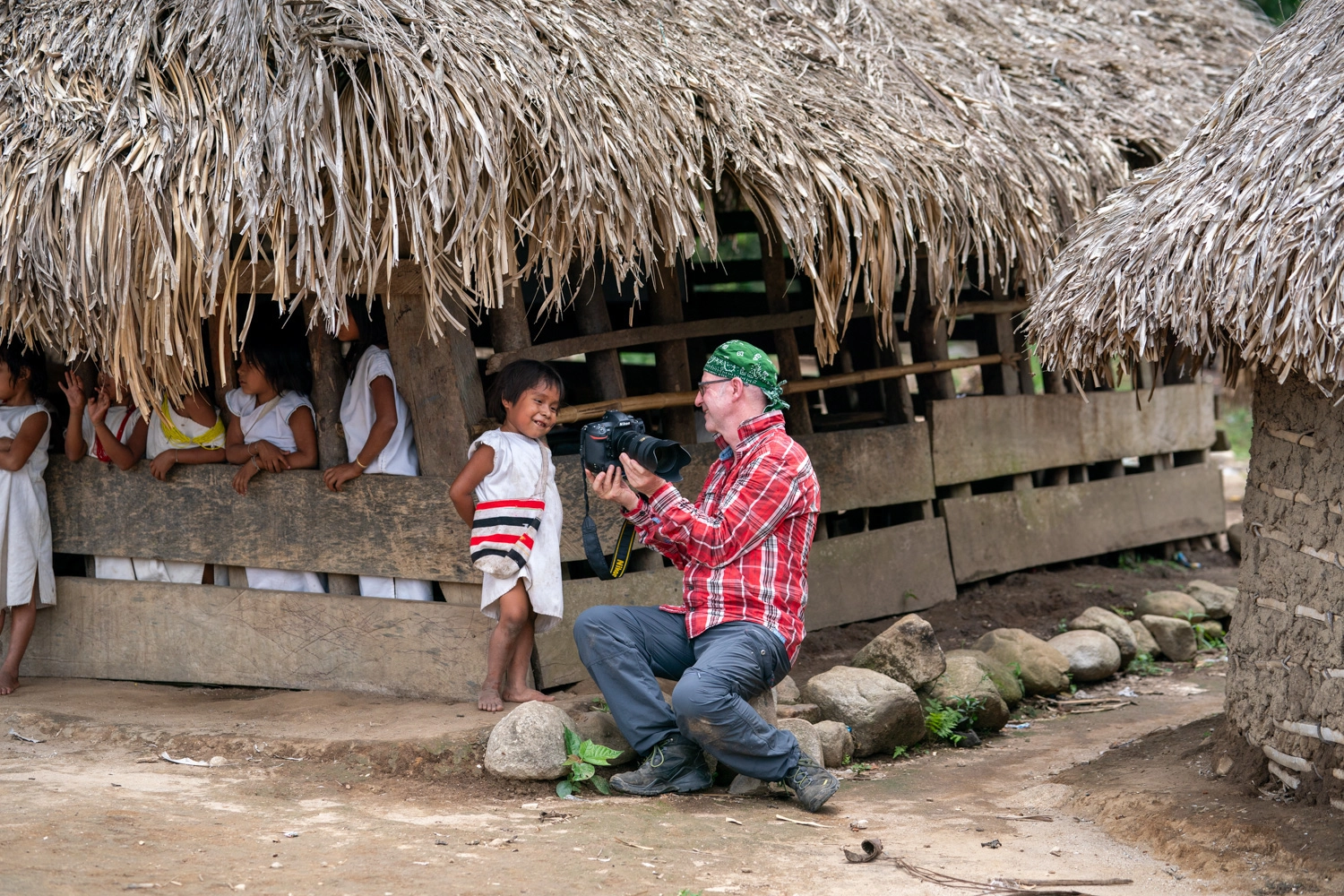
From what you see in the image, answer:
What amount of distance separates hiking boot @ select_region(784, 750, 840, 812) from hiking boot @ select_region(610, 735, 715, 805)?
0.98 feet

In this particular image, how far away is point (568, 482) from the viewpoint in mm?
4719

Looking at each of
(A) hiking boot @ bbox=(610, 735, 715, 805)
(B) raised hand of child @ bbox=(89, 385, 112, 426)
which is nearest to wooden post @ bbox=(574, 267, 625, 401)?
(A) hiking boot @ bbox=(610, 735, 715, 805)

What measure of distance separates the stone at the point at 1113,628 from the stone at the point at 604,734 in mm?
2798

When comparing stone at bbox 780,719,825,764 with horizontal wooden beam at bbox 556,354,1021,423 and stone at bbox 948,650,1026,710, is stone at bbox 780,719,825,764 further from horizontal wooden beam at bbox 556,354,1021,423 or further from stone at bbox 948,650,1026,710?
horizontal wooden beam at bbox 556,354,1021,423

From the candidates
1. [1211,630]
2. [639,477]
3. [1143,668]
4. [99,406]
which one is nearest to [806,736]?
[639,477]

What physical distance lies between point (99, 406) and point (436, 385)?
145 cm

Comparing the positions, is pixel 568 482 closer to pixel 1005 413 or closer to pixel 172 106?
pixel 172 106

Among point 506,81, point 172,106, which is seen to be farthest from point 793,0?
point 172,106

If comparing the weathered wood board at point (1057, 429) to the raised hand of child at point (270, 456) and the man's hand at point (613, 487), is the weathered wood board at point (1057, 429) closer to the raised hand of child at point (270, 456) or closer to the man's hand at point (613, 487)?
the man's hand at point (613, 487)

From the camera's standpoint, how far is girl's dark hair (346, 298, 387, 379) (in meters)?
4.70

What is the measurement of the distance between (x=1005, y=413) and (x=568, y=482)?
295cm

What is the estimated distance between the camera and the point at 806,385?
559 cm

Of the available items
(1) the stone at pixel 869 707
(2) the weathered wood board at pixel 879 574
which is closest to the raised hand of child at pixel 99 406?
(1) the stone at pixel 869 707

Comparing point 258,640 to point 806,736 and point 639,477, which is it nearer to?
point 639,477
